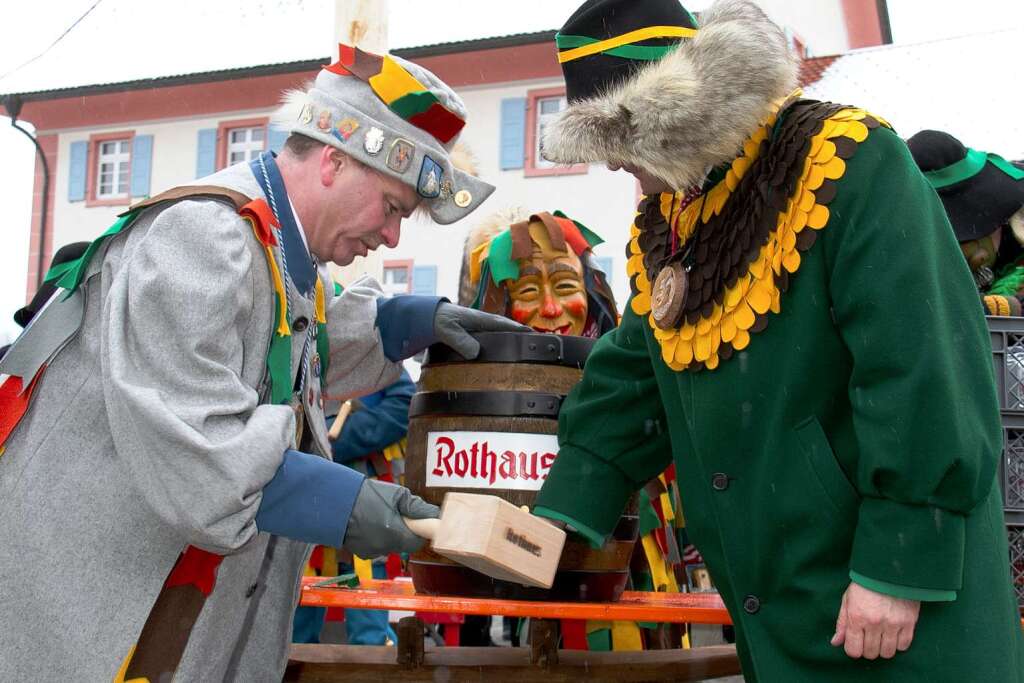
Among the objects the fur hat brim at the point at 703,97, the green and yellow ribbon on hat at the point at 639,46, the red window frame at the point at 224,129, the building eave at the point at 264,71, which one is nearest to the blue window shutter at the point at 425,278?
the building eave at the point at 264,71

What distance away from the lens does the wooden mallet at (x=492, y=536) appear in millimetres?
2059

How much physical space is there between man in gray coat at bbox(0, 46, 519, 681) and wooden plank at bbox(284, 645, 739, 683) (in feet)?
0.86

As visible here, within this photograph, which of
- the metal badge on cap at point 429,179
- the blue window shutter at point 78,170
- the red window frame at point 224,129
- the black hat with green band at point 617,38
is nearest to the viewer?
the black hat with green band at point 617,38

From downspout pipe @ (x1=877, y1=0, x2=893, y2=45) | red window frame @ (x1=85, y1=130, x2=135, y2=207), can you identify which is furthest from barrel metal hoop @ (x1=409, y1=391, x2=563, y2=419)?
downspout pipe @ (x1=877, y1=0, x2=893, y2=45)

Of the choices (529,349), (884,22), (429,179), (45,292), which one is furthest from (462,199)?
(884,22)

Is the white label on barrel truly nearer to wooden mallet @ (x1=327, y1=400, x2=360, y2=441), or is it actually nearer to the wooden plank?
the wooden plank

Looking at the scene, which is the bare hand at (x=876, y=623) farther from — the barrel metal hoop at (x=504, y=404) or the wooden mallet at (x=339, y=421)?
the wooden mallet at (x=339, y=421)

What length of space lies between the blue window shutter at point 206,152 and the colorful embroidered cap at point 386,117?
17120 millimetres

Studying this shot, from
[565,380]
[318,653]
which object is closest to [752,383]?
[565,380]

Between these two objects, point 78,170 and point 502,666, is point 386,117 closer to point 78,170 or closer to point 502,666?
point 502,666

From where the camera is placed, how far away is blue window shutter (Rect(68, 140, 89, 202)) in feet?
64.7

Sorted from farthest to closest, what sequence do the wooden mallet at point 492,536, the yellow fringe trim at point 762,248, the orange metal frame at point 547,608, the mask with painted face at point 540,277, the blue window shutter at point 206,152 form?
the blue window shutter at point 206,152, the mask with painted face at point 540,277, the orange metal frame at point 547,608, the wooden mallet at point 492,536, the yellow fringe trim at point 762,248

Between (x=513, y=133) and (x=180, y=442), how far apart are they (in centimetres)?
1520

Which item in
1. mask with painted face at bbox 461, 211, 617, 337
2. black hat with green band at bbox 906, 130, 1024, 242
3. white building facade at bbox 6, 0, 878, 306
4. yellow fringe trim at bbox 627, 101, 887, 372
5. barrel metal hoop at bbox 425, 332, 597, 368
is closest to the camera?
yellow fringe trim at bbox 627, 101, 887, 372
